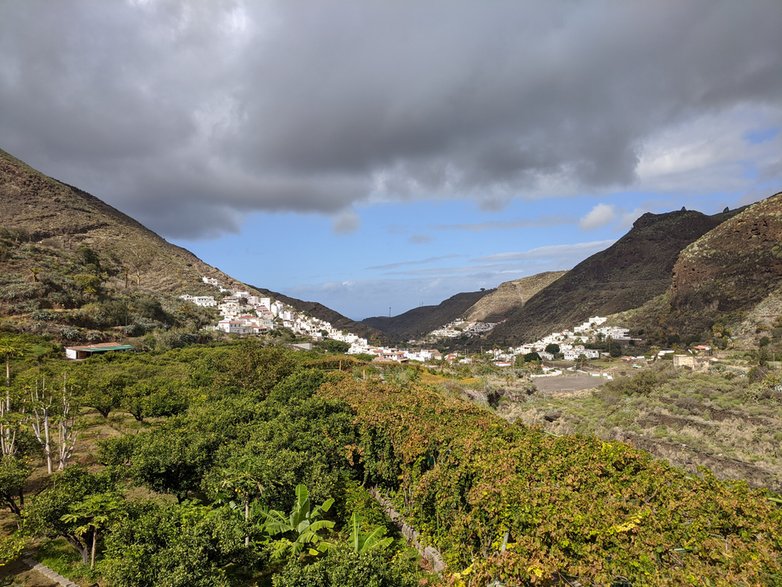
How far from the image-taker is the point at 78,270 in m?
59.3

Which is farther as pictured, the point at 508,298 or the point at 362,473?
the point at 508,298

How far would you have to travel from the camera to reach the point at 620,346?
82.1 meters

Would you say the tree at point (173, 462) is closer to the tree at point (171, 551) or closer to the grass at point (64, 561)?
the grass at point (64, 561)

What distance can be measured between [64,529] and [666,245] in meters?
159

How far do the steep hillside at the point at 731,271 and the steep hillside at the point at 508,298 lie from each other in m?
79.3

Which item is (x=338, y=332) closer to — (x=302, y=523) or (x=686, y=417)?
(x=686, y=417)

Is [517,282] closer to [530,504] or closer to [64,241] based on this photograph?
[64,241]

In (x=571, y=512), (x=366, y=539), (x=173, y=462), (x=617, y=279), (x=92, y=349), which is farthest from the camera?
(x=617, y=279)

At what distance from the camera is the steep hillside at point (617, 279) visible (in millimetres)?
113188

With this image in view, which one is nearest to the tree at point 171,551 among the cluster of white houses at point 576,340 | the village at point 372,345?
the village at point 372,345

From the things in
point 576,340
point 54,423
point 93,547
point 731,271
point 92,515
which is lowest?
point 576,340

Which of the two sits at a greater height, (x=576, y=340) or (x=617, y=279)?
(x=617, y=279)

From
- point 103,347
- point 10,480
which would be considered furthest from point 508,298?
point 10,480

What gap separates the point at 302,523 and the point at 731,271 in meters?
93.1
